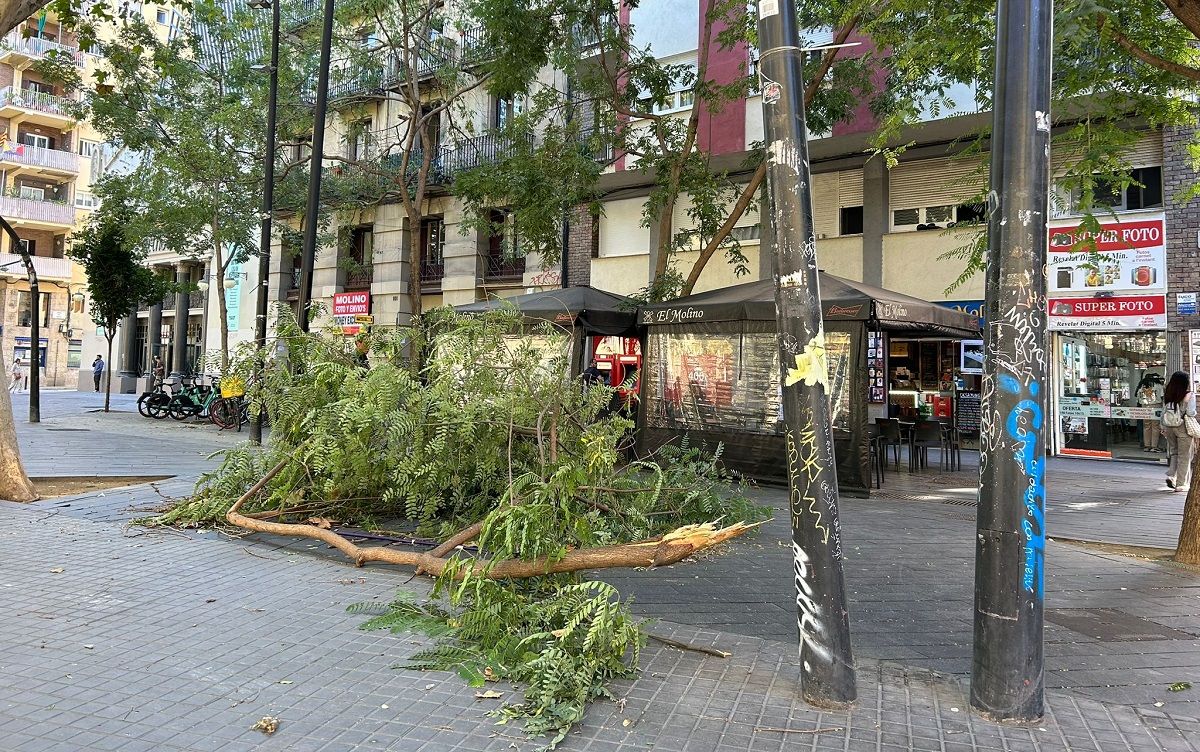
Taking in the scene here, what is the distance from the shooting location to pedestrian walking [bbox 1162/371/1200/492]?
9797mm

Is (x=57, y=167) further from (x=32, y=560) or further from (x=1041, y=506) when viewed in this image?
(x=1041, y=506)

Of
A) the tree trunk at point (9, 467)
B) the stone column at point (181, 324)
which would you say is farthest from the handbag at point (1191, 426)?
the stone column at point (181, 324)

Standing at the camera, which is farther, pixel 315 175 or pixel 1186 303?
pixel 1186 303

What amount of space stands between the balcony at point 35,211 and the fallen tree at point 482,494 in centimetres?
4462

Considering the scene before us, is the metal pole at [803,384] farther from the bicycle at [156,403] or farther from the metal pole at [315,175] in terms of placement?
the bicycle at [156,403]

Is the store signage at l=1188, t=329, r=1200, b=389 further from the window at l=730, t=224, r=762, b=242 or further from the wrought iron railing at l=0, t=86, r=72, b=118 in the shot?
the wrought iron railing at l=0, t=86, r=72, b=118

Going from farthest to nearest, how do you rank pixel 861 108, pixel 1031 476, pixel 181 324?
pixel 181 324 → pixel 861 108 → pixel 1031 476

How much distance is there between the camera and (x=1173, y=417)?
32.5 feet

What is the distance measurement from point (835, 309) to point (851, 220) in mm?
8417

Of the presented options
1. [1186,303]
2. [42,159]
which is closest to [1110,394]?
[1186,303]

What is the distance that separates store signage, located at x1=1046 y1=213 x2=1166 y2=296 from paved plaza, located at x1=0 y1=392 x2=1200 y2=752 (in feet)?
28.5

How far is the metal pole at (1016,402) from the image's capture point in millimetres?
3389

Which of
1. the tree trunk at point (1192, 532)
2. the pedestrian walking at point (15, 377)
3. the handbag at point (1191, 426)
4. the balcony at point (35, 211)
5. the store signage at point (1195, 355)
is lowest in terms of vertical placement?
the tree trunk at point (1192, 532)

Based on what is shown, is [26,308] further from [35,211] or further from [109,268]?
[109,268]
